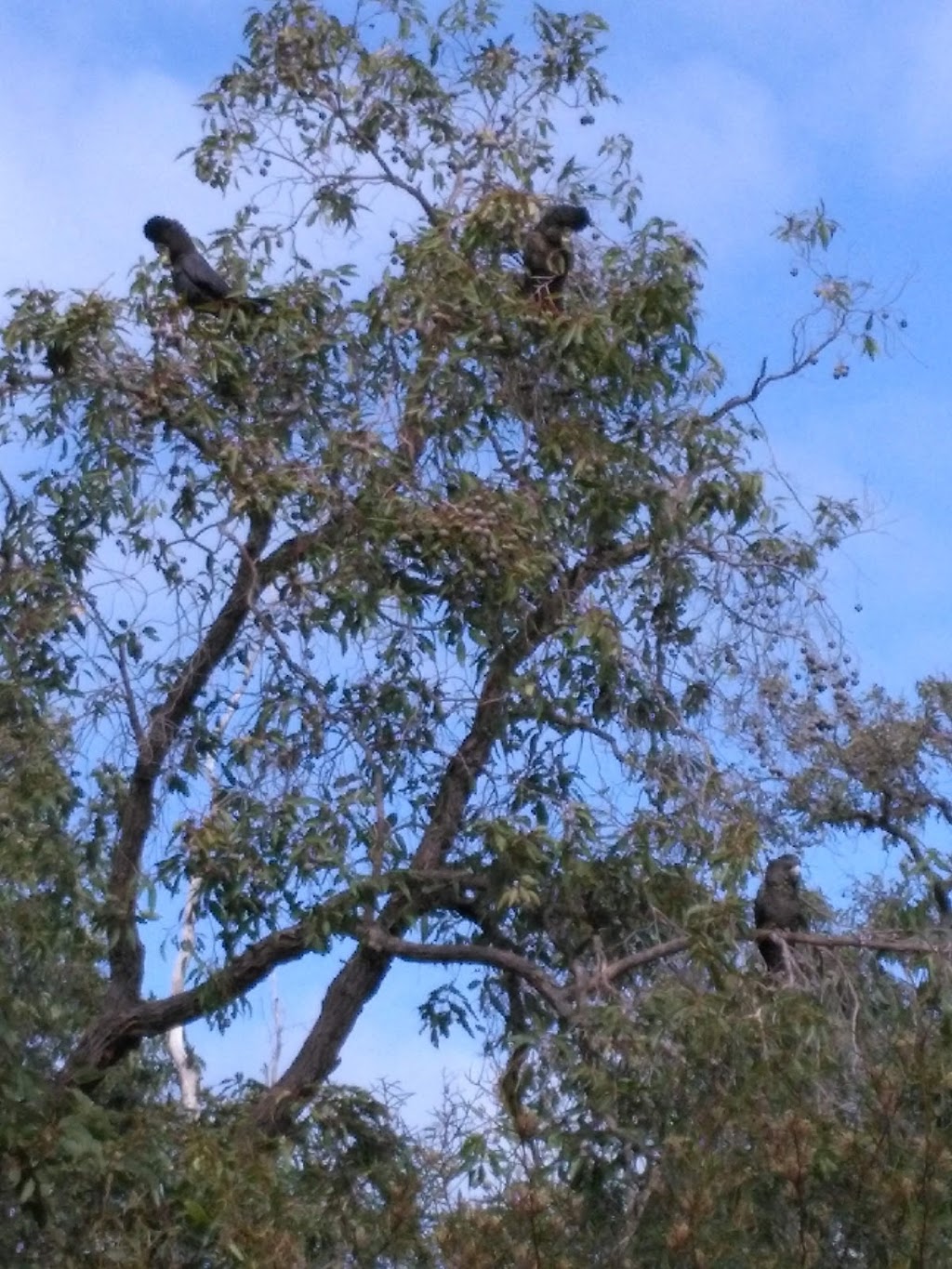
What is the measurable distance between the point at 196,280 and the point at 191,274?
1.7 inches

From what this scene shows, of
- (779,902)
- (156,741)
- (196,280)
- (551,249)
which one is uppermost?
(551,249)

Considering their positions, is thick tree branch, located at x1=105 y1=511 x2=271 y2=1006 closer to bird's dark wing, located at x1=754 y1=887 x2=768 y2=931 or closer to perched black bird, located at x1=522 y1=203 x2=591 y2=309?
perched black bird, located at x1=522 y1=203 x2=591 y2=309

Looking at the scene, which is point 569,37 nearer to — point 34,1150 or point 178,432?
point 178,432

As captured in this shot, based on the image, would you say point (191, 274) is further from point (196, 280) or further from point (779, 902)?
point (779, 902)

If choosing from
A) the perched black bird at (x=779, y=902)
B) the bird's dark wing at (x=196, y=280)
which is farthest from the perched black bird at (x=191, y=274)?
the perched black bird at (x=779, y=902)

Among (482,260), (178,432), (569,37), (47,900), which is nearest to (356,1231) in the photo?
(47,900)

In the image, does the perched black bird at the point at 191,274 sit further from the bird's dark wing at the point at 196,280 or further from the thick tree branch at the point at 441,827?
the thick tree branch at the point at 441,827

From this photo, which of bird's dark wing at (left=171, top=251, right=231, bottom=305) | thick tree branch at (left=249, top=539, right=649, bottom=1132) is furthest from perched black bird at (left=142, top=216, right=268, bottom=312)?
thick tree branch at (left=249, top=539, right=649, bottom=1132)

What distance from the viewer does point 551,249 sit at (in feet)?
22.6

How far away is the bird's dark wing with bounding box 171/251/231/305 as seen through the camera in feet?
23.4

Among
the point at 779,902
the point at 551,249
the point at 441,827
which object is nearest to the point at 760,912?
the point at 779,902

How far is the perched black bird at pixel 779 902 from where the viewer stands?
20.7 feet

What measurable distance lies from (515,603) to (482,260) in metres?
1.34

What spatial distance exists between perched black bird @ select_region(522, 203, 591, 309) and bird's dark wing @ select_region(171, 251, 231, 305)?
111 cm
